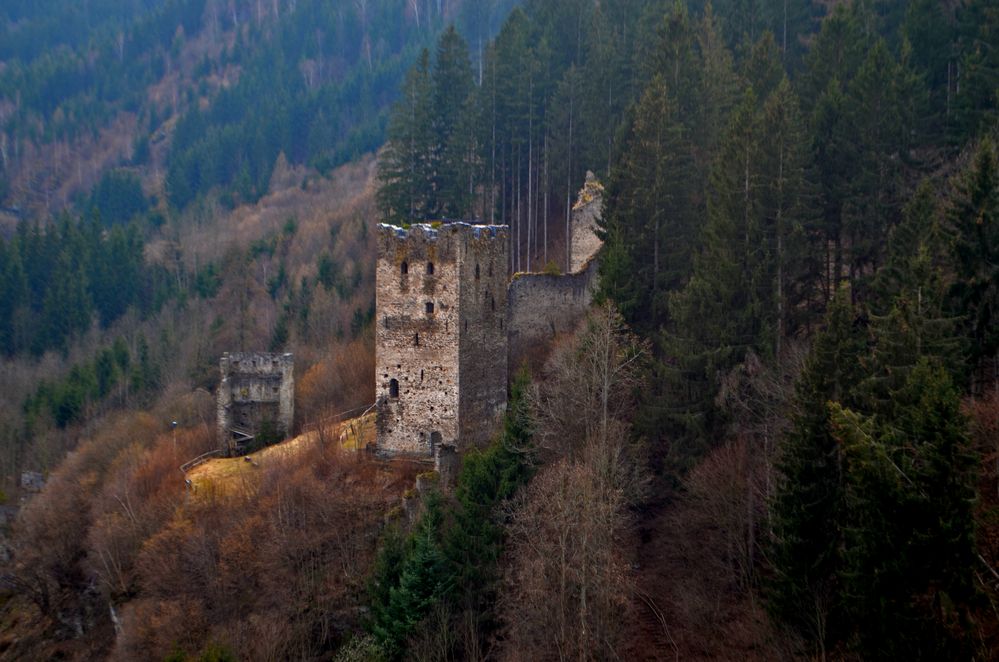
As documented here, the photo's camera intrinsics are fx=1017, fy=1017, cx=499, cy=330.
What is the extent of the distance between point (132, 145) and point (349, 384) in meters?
101

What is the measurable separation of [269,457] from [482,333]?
8855 mm

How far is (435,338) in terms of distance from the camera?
1201 inches

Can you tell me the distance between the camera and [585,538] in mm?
22062

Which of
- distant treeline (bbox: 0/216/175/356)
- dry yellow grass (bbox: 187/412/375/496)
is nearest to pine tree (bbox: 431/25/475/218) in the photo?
dry yellow grass (bbox: 187/412/375/496)

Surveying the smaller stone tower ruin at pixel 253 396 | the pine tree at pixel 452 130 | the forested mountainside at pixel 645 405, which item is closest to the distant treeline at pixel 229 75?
the pine tree at pixel 452 130

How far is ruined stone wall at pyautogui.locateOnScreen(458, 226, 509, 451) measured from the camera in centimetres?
3072

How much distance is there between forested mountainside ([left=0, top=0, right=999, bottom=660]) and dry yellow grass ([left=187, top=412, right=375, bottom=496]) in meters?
0.54

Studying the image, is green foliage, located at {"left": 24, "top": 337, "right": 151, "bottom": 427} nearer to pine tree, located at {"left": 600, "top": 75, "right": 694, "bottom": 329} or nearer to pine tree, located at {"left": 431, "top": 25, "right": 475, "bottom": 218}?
pine tree, located at {"left": 431, "top": 25, "right": 475, "bottom": 218}

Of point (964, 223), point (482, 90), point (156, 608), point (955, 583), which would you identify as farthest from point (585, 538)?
point (482, 90)

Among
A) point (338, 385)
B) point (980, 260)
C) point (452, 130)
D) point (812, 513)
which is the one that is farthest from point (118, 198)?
point (812, 513)

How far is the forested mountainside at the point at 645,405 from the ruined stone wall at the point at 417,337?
1835mm

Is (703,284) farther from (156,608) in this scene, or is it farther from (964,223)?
(156,608)

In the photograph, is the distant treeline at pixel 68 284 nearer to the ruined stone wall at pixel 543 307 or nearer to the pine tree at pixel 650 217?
the ruined stone wall at pixel 543 307

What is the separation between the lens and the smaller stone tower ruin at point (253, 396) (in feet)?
124
